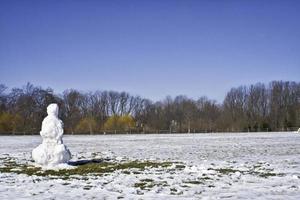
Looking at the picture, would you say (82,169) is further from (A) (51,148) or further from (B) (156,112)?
(B) (156,112)

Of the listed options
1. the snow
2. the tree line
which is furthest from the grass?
A: the tree line

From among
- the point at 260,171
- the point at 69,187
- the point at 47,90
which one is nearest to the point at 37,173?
Result: the point at 69,187

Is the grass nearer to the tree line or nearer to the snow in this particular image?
the snow

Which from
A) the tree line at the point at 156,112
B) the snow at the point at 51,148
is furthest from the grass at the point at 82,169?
the tree line at the point at 156,112

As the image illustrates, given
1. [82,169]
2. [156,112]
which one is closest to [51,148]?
[82,169]

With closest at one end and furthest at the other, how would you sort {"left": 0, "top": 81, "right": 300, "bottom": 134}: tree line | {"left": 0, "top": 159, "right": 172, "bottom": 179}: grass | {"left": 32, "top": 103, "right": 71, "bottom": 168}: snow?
{"left": 0, "top": 159, "right": 172, "bottom": 179}: grass, {"left": 32, "top": 103, "right": 71, "bottom": 168}: snow, {"left": 0, "top": 81, "right": 300, "bottom": 134}: tree line

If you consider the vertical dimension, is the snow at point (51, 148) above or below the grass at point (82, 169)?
above

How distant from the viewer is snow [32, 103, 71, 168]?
19.6m

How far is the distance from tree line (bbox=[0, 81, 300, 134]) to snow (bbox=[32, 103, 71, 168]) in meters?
79.0

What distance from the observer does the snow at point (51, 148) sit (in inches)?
770

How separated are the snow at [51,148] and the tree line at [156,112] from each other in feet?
259

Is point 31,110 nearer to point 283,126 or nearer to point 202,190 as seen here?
point 283,126

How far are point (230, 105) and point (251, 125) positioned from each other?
1970cm

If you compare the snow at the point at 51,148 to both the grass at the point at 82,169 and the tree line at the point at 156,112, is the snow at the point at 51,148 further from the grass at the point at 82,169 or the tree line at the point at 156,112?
the tree line at the point at 156,112
